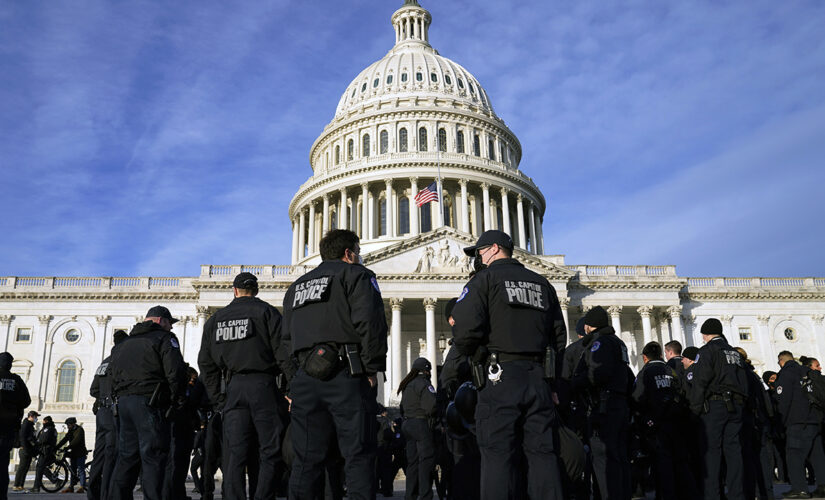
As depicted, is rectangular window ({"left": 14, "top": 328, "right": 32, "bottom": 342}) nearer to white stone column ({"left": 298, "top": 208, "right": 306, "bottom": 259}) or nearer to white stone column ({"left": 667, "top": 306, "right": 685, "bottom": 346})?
white stone column ({"left": 298, "top": 208, "right": 306, "bottom": 259})

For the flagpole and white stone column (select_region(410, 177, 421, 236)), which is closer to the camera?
the flagpole

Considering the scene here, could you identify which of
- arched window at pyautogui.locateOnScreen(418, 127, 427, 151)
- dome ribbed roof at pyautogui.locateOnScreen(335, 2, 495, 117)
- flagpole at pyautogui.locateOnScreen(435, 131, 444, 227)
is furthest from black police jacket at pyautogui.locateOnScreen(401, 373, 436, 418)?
dome ribbed roof at pyautogui.locateOnScreen(335, 2, 495, 117)

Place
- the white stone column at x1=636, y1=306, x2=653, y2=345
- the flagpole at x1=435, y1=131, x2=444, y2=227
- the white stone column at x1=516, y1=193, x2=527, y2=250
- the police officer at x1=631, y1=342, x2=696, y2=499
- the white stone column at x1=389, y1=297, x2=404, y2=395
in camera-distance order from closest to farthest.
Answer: the police officer at x1=631, y1=342, x2=696, y2=499 < the white stone column at x1=389, y1=297, x2=404, y2=395 < the white stone column at x1=636, y1=306, x2=653, y2=345 < the flagpole at x1=435, y1=131, x2=444, y2=227 < the white stone column at x1=516, y1=193, x2=527, y2=250

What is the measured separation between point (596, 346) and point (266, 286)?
38.3 metres

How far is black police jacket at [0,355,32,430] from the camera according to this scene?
1049cm

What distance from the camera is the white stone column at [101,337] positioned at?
154ft

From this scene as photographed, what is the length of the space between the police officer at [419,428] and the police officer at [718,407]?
4.03 metres

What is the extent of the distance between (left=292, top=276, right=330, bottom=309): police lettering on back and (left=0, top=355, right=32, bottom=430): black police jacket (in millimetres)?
6289

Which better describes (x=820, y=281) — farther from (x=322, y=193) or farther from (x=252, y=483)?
(x=252, y=483)

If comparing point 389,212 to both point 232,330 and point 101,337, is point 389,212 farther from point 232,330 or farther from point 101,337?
point 232,330

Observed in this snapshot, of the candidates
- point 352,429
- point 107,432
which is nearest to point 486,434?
point 352,429

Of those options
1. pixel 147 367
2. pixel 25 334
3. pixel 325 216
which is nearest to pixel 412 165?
pixel 325 216

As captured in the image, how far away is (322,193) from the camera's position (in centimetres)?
6431

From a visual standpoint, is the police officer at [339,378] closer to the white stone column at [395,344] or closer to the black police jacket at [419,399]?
the black police jacket at [419,399]
